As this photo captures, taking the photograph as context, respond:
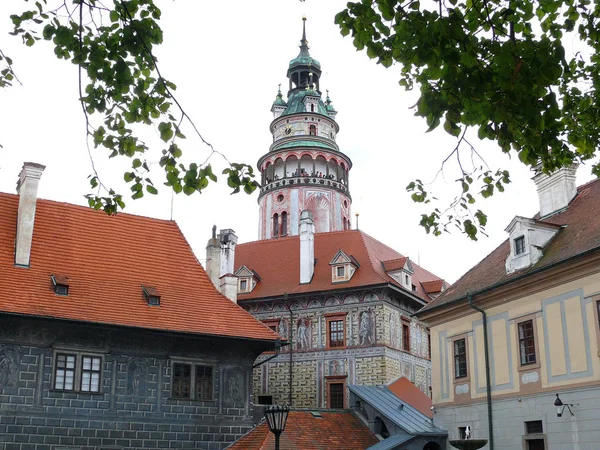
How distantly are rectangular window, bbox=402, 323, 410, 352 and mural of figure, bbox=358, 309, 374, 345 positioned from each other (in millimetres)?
2016

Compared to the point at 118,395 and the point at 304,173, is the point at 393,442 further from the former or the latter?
the point at 304,173

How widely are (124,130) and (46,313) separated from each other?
36.8 feet

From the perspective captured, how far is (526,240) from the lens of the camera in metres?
18.2

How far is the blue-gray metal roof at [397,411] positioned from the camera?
20.5 m

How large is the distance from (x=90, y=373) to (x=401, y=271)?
1442cm

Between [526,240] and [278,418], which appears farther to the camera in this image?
[526,240]

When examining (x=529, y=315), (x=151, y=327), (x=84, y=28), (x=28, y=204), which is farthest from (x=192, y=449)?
(x=84, y=28)

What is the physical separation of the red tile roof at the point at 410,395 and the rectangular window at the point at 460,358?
4122 millimetres

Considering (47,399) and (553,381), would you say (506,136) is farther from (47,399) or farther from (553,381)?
(47,399)

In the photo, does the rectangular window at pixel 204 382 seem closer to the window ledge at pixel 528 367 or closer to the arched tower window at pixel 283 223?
the window ledge at pixel 528 367

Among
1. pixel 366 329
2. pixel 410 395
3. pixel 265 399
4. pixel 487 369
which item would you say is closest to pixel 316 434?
pixel 487 369

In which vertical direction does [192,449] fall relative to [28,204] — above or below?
below

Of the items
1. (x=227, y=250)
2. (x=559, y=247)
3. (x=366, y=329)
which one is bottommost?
(x=366, y=329)

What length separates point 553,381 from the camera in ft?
54.2
